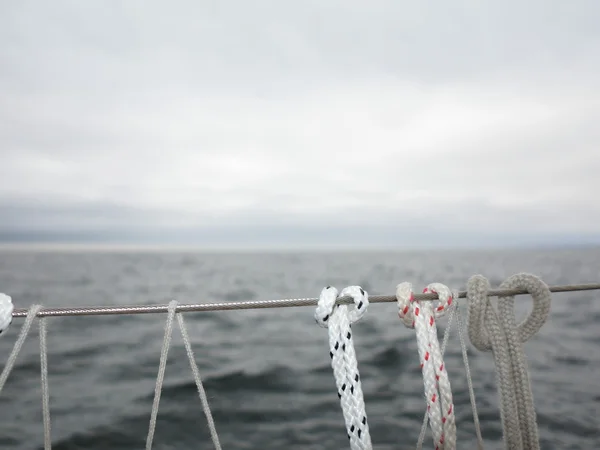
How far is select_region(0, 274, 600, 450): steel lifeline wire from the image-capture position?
185 centimetres

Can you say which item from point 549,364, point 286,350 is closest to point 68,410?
point 286,350

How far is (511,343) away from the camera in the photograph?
202 centimetres

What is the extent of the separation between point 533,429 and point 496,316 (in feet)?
1.81

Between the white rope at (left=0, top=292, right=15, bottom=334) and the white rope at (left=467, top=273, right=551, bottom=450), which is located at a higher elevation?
the white rope at (left=0, top=292, right=15, bottom=334)

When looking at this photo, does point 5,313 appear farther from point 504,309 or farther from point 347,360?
point 504,309

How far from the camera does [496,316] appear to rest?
206 centimetres

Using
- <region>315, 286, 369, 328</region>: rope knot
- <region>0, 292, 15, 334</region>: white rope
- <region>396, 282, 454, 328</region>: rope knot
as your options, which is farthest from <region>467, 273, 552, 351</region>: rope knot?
<region>0, 292, 15, 334</region>: white rope

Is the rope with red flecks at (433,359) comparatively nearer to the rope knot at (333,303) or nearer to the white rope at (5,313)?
the rope knot at (333,303)

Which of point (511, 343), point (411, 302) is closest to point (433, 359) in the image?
point (411, 302)

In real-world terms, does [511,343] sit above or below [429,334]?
below

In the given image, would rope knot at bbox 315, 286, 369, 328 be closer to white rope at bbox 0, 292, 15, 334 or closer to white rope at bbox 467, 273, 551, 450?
white rope at bbox 467, 273, 551, 450

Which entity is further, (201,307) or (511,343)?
(511,343)

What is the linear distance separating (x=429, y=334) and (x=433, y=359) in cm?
13

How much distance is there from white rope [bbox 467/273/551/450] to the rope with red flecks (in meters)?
0.16
